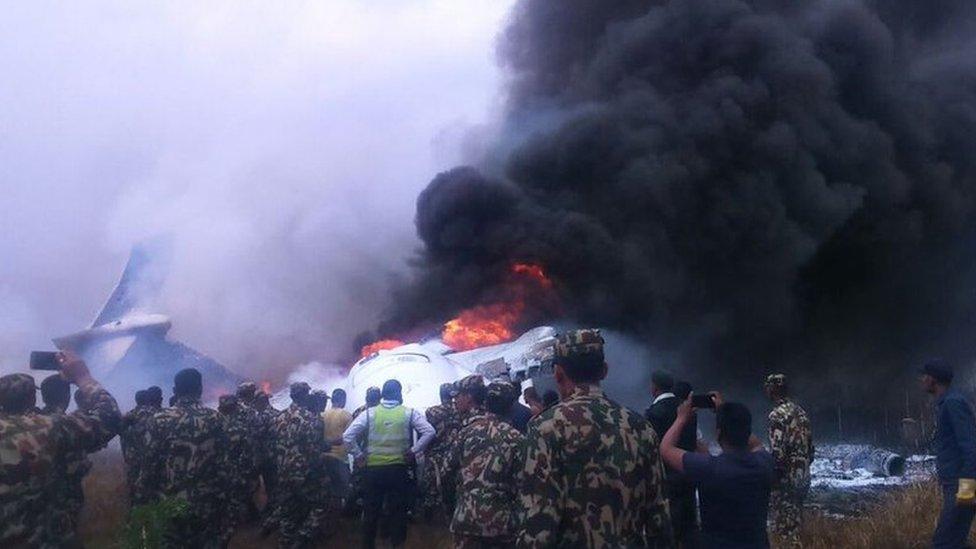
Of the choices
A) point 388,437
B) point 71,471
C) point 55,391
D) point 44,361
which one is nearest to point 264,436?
point 388,437

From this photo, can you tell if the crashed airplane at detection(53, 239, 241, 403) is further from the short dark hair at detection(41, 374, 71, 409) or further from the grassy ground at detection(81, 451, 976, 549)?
the short dark hair at detection(41, 374, 71, 409)

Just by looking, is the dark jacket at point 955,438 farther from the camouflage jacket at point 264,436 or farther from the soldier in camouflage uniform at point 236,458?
the camouflage jacket at point 264,436

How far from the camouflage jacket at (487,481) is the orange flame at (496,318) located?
14.7 m

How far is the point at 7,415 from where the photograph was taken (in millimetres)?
5277

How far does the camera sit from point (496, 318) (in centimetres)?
2386

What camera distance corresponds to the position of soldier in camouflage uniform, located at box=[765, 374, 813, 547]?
27.5ft

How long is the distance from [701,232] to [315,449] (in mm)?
18815

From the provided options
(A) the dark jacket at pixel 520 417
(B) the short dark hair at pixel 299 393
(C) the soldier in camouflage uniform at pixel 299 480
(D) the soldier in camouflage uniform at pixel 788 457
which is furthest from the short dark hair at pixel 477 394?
(B) the short dark hair at pixel 299 393

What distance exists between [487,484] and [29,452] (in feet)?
10.2

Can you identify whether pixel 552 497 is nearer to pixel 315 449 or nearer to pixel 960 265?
pixel 315 449

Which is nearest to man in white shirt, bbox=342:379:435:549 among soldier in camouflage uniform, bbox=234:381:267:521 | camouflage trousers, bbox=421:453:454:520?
camouflage trousers, bbox=421:453:454:520

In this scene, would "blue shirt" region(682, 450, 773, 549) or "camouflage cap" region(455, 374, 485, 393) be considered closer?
"blue shirt" region(682, 450, 773, 549)

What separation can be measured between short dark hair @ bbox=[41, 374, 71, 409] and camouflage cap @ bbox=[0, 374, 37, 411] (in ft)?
3.18

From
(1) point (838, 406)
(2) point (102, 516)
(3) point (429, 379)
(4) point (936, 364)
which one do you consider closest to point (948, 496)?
(4) point (936, 364)
